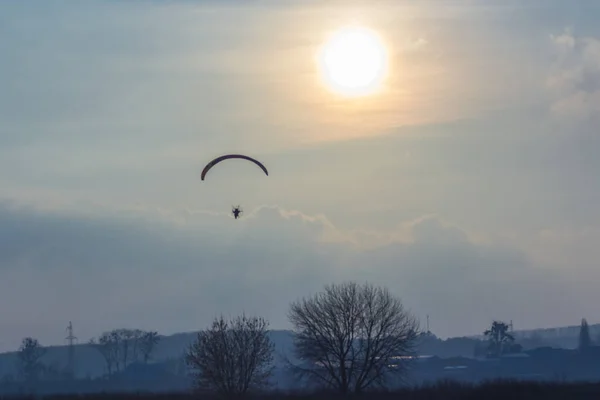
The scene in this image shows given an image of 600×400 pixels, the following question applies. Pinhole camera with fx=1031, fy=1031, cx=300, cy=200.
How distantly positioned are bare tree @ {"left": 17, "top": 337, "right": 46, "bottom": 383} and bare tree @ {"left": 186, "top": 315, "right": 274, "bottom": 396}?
10974 centimetres

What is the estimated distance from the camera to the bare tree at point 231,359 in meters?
60.3

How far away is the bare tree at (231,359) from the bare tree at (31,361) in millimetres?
109742

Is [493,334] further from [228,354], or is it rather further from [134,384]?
[228,354]

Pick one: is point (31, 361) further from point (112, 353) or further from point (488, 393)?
point (488, 393)

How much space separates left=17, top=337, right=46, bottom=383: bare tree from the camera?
168m

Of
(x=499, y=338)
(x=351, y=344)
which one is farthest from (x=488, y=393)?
(x=499, y=338)

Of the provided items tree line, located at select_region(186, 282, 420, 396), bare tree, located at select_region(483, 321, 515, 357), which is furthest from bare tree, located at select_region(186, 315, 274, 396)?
bare tree, located at select_region(483, 321, 515, 357)

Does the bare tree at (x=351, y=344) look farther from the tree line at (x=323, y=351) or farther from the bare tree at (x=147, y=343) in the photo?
the bare tree at (x=147, y=343)

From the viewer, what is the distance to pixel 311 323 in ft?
218

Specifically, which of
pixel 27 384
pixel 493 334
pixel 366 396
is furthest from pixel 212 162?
pixel 493 334

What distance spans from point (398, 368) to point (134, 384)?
A: 86.3 m

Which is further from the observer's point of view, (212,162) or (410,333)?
(410,333)

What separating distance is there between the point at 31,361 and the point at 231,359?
120090mm

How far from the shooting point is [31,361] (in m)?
173
